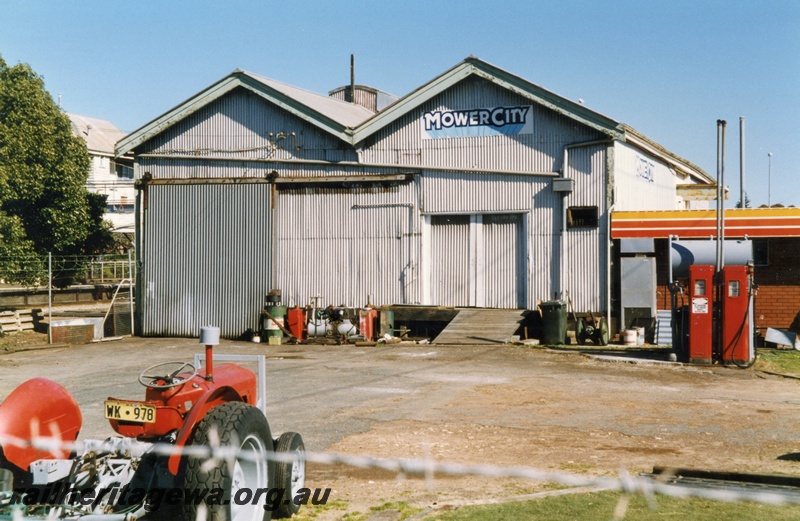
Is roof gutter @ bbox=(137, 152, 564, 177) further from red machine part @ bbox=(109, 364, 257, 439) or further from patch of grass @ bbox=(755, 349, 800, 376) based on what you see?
red machine part @ bbox=(109, 364, 257, 439)

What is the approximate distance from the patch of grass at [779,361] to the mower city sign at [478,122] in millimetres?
8795

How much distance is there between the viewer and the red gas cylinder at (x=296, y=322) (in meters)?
24.4

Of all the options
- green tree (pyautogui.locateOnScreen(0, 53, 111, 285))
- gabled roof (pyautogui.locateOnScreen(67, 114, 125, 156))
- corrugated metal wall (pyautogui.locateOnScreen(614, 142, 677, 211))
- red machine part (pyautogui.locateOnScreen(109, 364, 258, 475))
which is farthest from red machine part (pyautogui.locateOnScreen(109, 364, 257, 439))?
gabled roof (pyautogui.locateOnScreen(67, 114, 125, 156))

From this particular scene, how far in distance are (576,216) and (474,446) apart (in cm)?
1446

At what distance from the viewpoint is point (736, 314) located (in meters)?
17.0

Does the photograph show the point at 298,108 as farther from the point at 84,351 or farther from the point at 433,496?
the point at 433,496

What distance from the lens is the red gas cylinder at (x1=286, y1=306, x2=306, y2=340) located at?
80.2ft

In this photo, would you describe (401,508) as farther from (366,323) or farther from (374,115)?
(374,115)

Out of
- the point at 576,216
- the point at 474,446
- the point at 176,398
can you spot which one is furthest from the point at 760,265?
the point at 176,398

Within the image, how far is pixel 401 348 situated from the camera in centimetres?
2202

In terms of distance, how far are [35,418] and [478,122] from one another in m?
19.6

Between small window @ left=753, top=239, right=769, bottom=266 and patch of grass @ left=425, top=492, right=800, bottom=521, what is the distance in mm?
17699

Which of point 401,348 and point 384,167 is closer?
point 401,348

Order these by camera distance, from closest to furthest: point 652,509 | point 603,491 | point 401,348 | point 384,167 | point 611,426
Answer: point 652,509 < point 603,491 < point 611,426 < point 401,348 < point 384,167
